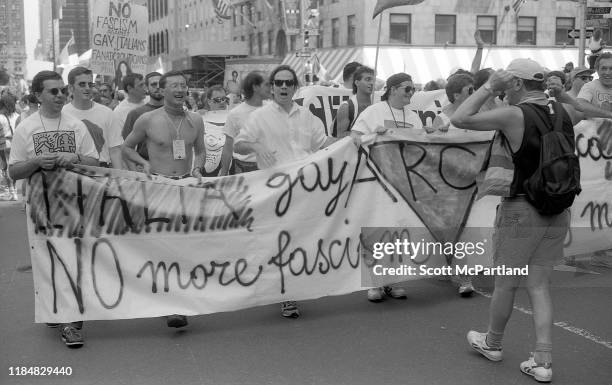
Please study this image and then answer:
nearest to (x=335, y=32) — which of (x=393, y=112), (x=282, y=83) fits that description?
(x=393, y=112)

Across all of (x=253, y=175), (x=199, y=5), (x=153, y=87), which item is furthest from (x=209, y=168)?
(x=199, y=5)

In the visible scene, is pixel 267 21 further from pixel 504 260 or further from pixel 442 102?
pixel 504 260

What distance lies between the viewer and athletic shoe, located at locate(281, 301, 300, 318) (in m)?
6.23

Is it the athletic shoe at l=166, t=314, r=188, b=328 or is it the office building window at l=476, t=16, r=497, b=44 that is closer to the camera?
the athletic shoe at l=166, t=314, r=188, b=328

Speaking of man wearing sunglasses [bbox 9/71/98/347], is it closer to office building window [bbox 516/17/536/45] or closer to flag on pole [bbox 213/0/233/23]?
office building window [bbox 516/17/536/45]

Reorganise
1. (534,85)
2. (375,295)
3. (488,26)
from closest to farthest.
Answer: (534,85)
(375,295)
(488,26)

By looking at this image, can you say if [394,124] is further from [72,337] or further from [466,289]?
[72,337]

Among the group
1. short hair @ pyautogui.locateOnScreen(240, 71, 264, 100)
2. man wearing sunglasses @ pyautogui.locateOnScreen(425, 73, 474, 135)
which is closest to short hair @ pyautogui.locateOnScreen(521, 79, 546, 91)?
man wearing sunglasses @ pyautogui.locateOnScreen(425, 73, 474, 135)

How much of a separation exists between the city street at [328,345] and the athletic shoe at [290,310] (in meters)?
0.07

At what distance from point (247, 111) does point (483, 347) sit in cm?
366

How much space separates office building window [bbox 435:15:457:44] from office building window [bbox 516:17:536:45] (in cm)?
300

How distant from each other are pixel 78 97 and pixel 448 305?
3882mm

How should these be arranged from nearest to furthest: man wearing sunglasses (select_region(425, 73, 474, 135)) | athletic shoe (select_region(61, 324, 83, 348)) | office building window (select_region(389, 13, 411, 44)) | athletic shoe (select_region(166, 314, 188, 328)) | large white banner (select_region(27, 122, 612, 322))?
athletic shoe (select_region(61, 324, 83, 348))
large white banner (select_region(27, 122, 612, 322))
athletic shoe (select_region(166, 314, 188, 328))
man wearing sunglasses (select_region(425, 73, 474, 135))
office building window (select_region(389, 13, 411, 44))

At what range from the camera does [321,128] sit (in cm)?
676
